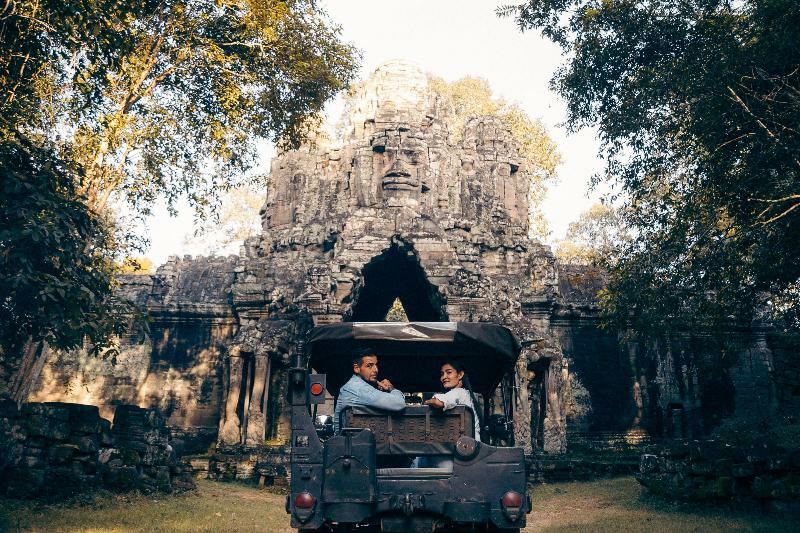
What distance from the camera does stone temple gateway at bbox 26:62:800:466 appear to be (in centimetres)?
1655

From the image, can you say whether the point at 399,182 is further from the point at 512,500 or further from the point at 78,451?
the point at 512,500

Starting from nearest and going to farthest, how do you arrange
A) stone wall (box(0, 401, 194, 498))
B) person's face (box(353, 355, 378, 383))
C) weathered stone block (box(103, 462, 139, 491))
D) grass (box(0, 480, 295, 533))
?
person's face (box(353, 355, 378, 383)) → grass (box(0, 480, 295, 533)) → stone wall (box(0, 401, 194, 498)) → weathered stone block (box(103, 462, 139, 491))

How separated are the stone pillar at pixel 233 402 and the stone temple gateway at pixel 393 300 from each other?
0.04 meters

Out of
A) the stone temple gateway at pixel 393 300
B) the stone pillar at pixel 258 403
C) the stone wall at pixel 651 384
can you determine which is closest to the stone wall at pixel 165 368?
the stone temple gateway at pixel 393 300

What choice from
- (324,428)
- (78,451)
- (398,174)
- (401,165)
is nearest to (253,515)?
(78,451)

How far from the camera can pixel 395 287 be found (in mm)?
19781

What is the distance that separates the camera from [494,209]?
22.0 meters

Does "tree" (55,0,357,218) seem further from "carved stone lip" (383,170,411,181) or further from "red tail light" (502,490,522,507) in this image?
"red tail light" (502,490,522,507)

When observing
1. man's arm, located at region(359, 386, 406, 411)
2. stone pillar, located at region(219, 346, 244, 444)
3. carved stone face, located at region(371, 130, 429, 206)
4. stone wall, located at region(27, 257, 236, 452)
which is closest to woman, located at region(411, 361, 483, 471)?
man's arm, located at region(359, 386, 406, 411)

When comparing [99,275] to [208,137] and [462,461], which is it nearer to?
[208,137]

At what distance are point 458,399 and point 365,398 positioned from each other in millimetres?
829

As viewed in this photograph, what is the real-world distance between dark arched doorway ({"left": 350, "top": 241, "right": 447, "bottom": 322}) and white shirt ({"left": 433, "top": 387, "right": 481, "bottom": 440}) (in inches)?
410

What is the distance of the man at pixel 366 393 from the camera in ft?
18.7

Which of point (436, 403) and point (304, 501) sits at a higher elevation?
point (436, 403)
